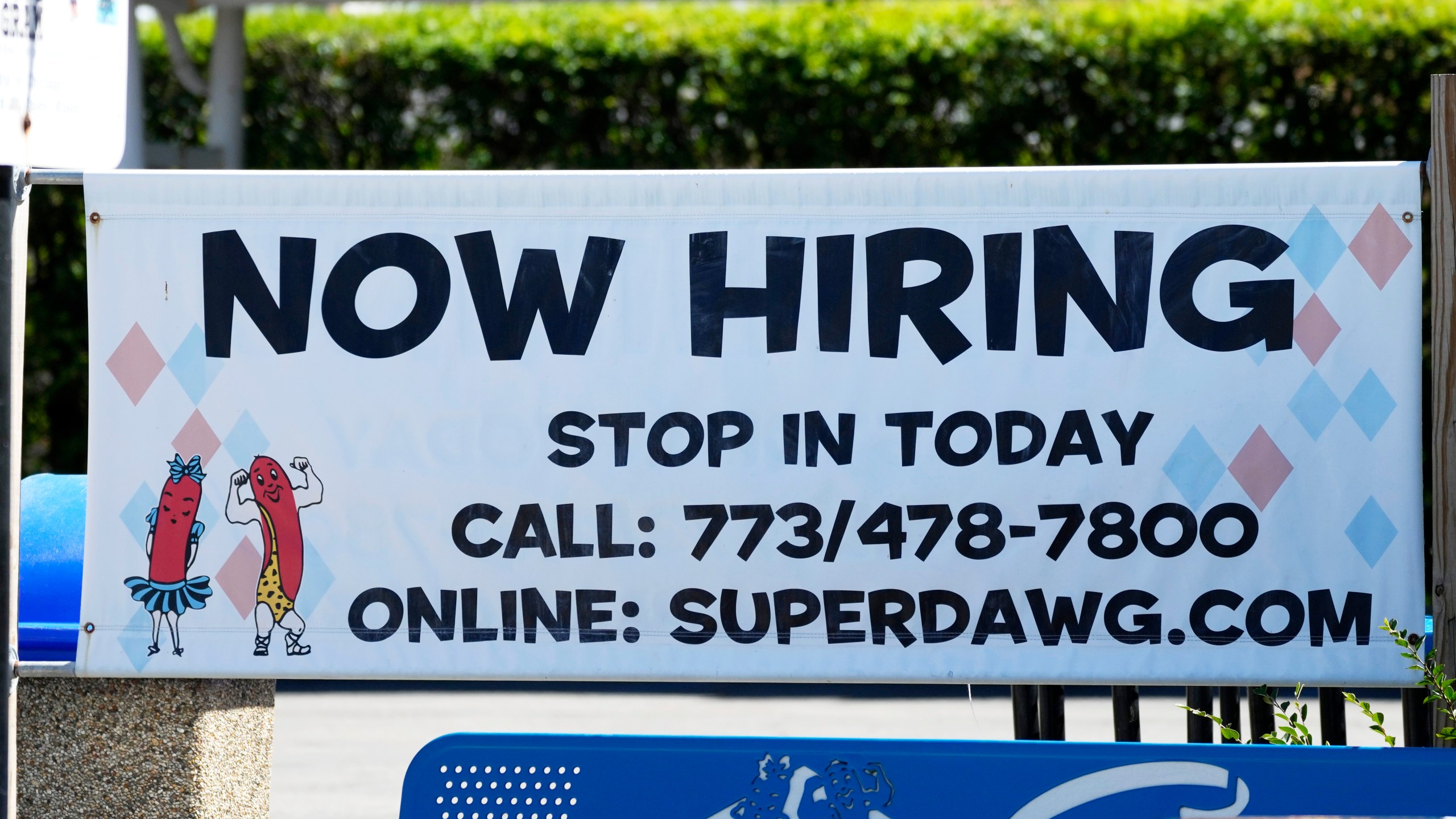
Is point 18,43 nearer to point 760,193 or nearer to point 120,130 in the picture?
point 120,130

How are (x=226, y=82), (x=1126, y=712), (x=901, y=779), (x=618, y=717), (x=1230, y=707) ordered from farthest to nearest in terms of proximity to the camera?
(x=226, y=82) < (x=618, y=717) < (x=1126, y=712) < (x=1230, y=707) < (x=901, y=779)

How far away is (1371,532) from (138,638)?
251cm

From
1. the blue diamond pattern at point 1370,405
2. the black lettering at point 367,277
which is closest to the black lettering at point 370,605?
the black lettering at point 367,277

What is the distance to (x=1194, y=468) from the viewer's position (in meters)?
2.44

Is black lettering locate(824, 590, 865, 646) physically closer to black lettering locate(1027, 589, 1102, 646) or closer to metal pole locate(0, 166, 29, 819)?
black lettering locate(1027, 589, 1102, 646)

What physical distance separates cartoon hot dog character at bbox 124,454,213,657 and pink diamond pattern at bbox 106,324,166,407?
16 centimetres

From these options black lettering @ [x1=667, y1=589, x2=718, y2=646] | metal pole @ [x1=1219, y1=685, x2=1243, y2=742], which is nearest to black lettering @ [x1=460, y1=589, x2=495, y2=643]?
black lettering @ [x1=667, y1=589, x2=718, y2=646]

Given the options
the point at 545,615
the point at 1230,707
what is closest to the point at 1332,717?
the point at 1230,707

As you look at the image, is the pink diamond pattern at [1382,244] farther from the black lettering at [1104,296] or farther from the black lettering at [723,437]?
the black lettering at [723,437]

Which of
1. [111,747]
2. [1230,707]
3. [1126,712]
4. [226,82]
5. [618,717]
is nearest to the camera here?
[111,747]

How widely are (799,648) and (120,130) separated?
6.00ft

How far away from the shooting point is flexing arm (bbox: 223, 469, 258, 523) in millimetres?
2463

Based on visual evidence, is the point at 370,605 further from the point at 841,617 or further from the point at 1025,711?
the point at 1025,711

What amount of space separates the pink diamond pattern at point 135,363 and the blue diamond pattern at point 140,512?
18 centimetres
